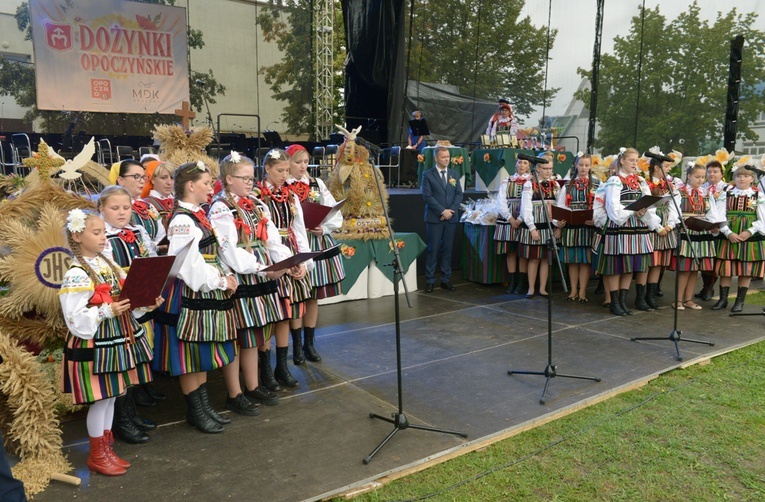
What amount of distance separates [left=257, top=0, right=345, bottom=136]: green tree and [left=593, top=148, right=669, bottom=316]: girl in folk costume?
10407mm

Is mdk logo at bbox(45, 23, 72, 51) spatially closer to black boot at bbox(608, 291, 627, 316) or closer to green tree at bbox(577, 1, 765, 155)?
black boot at bbox(608, 291, 627, 316)

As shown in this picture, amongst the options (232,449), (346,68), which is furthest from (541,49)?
(232,449)

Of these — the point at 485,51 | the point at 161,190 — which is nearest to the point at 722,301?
the point at 161,190

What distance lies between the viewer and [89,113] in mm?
12344

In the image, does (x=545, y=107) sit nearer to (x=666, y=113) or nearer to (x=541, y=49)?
(x=541, y=49)

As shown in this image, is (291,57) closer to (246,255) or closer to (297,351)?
(297,351)

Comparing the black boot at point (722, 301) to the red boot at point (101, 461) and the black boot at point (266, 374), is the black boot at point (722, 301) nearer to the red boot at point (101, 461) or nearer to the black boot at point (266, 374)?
the black boot at point (266, 374)

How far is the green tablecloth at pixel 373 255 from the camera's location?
6.75 m

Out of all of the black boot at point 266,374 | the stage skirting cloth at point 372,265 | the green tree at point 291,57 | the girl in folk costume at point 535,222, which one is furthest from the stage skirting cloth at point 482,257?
the green tree at point 291,57

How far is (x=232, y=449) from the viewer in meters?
3.18

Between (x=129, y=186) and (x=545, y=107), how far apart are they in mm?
11782

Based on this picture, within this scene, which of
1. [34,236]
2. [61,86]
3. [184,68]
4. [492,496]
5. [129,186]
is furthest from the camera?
[184,68]

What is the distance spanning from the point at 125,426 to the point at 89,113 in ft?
35.7

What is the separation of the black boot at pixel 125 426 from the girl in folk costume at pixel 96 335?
0.77 ft
